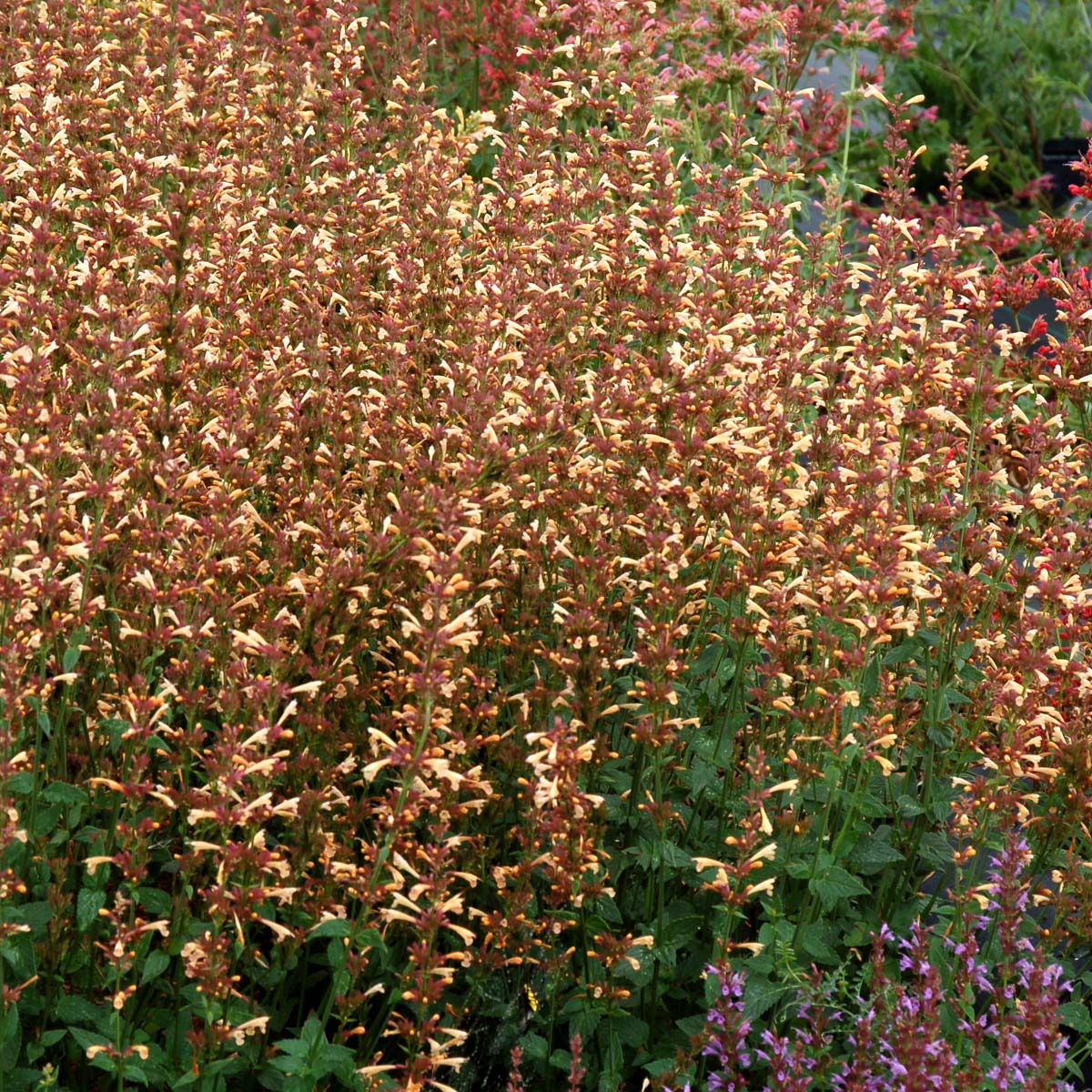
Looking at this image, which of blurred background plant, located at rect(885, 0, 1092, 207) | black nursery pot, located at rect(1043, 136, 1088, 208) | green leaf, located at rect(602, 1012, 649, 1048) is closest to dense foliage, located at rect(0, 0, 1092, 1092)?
green leaf, located at rect(602, 1012, 649, 1048)

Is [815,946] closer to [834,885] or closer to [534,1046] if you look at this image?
[834,885]

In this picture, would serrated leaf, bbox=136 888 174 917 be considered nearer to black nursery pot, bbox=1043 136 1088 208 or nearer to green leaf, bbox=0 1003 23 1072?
green leaf, bbox=0 1003 23 1072

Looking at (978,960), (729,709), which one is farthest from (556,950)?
(978,960)

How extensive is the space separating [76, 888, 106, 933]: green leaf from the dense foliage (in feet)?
0.17

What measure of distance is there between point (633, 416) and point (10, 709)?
136 cm

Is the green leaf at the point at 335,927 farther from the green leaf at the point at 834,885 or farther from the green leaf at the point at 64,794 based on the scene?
the green leaf at the point at 834,885

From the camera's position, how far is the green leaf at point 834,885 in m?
3.11

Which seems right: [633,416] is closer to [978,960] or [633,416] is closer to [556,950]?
[556,950]

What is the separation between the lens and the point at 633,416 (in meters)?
3.22

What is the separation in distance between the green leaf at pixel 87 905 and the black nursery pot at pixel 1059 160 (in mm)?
9963

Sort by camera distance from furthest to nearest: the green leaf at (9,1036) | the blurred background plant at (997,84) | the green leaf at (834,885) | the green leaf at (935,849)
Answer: the blurred background plant at (997,84)
the green leaf at (935,849)
the green leaf at (834,885)
the green leaf at (9,1036)

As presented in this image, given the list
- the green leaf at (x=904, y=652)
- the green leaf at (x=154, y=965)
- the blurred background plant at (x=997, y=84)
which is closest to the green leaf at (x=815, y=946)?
the green leaf at (x=904, y=652)

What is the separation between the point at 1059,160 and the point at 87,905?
10376 millimetres

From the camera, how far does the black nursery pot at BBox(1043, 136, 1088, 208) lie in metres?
11.5
